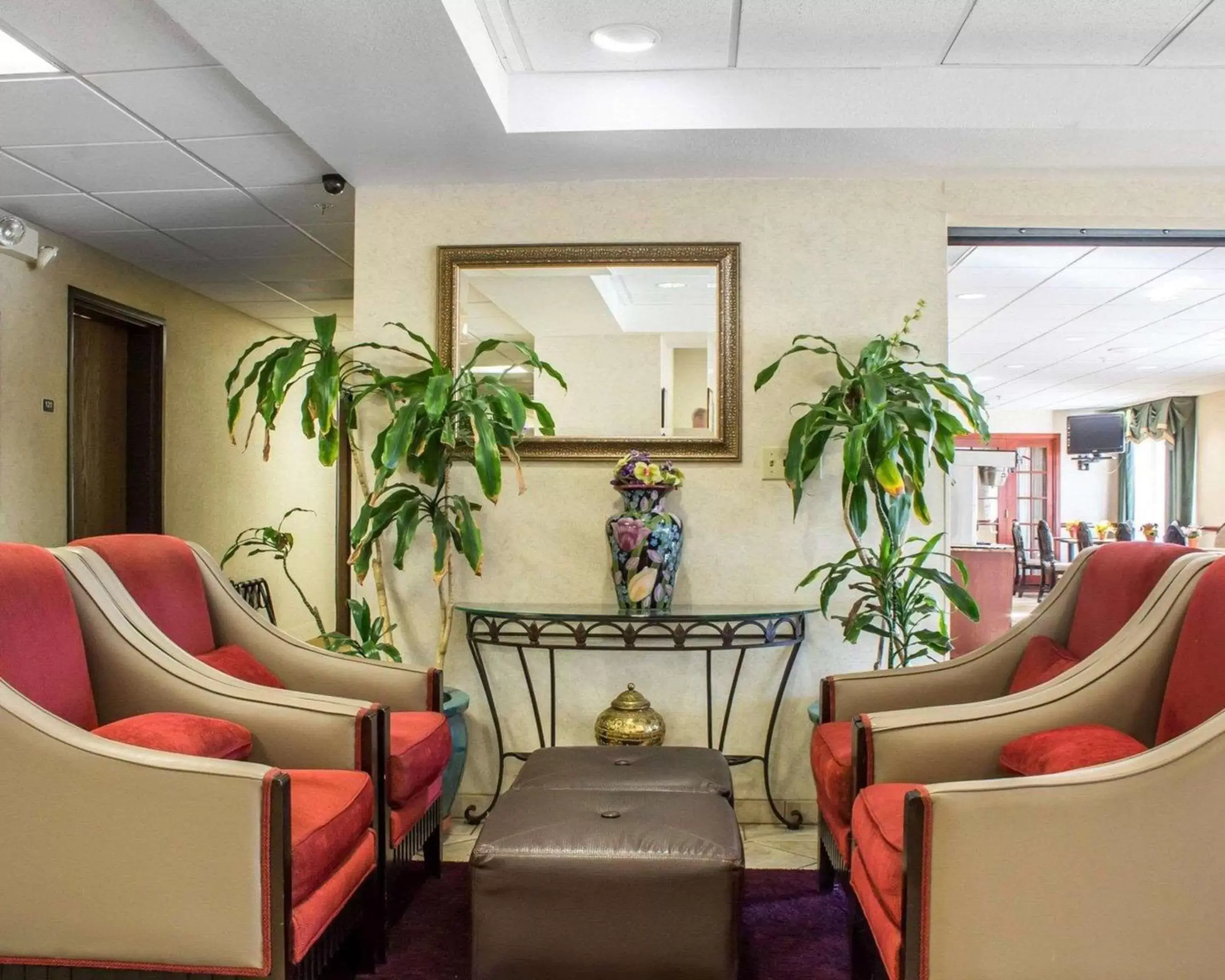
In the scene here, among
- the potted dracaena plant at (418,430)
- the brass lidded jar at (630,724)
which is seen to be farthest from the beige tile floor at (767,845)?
the potted dracaena plant at (418,430)

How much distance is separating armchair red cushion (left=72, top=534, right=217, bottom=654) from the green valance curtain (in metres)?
11.7

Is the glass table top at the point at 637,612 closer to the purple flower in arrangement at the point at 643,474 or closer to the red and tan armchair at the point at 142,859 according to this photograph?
the purple flower in arrangement at the point at 643,474

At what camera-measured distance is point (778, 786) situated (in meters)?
3.47

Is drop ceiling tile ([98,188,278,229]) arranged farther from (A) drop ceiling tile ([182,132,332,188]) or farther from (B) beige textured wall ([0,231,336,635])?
(B) beige textured wall ([0,231,336,635])

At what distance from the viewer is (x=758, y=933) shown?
241cm

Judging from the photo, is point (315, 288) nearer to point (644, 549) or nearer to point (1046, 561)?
point (644, 549)

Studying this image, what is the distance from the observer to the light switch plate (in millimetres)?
3447

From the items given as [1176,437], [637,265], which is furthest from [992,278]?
[1176,437]

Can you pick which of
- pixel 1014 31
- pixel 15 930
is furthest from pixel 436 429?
pixel 1014 31

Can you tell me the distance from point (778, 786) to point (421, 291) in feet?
7.21

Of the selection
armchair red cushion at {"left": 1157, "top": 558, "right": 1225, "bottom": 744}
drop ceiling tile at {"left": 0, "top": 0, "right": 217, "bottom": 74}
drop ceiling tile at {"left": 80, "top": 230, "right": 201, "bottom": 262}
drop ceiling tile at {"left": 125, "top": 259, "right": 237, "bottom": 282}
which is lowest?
armchair red cushion at {"left": 1157, "top": 558, "right": 1225, "bottom": 744}

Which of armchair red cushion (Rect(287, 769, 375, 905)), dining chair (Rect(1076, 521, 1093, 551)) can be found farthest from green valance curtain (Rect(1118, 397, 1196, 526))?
armchair red cushion (Rect(287, 769, 375, 905))

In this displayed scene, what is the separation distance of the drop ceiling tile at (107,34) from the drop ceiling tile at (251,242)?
1705 millimetres

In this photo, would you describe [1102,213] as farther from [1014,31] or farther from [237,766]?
[237,766]
